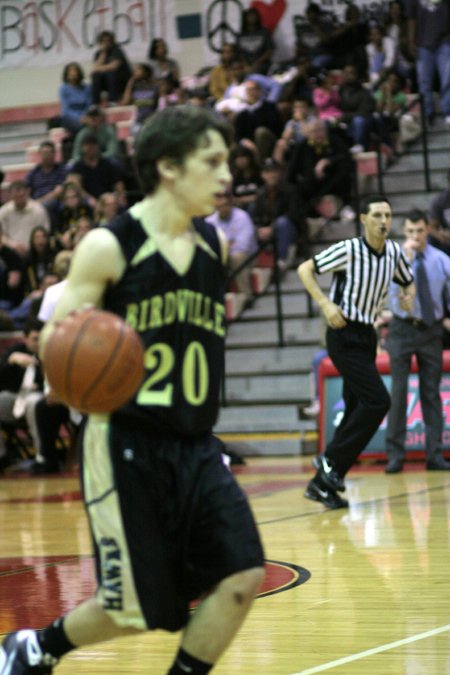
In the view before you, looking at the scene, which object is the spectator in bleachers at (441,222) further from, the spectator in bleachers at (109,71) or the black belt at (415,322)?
the spectator in bleachers at (109,71)

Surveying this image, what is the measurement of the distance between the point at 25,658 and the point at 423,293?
311 inches

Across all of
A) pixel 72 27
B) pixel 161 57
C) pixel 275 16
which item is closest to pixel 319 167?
pixel 275 16

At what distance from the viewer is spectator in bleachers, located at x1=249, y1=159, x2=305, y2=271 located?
1544cm

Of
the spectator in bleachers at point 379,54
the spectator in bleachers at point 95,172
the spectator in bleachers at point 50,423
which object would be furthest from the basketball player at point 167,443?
the spectator in bleachers at point 379,54

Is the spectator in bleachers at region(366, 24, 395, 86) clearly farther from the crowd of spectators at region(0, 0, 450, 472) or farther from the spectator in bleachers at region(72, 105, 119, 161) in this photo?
the spectator in bleachers at region(72, 105, 119, 161)

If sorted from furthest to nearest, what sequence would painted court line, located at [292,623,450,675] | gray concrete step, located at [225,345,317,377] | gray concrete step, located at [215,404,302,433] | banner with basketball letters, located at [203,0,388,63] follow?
banner with basketball letters, located at [203,0,388,63]
gray concrete step, located at [225,345,317,377]
gray concrete step, located at [215,404,302,433]
painted court line, located at [292,623,450,675]

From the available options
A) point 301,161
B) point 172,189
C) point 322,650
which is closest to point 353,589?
point 322,650

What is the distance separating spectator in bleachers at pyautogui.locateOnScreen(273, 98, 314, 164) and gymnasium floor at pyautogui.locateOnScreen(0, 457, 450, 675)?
643 cm

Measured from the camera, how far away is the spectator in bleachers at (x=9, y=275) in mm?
A: 15922

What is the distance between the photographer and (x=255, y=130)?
16.7 m

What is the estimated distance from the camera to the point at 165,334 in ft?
12.6

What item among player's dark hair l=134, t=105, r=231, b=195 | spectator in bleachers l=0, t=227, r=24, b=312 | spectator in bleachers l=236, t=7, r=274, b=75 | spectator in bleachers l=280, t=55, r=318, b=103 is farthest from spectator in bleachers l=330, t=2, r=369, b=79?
player's dark hair l=134, t=105, r=231, b=195

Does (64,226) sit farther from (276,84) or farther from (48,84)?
(48,84)

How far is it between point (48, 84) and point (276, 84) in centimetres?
592
